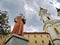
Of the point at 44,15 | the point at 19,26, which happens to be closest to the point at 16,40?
the point at 19,26

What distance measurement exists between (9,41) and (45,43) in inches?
1315

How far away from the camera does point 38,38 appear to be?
1535 inches

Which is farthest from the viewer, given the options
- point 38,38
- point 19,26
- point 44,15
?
point 44,15

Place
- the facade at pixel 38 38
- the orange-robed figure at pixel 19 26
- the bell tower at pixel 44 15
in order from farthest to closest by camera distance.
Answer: the bell tower at pixel 44 15, the facade at pixel 38 38, the orange-robed figure at pixel 19 26

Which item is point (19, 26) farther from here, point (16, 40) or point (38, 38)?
point (38, 38)

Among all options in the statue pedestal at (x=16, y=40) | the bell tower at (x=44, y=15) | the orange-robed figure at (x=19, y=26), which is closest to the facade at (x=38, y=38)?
the bell tower at (x=44, y=15)

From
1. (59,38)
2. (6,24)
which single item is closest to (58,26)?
(59,38)

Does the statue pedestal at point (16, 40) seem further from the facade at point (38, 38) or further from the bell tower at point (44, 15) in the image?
the bell tower at point (44, 15)

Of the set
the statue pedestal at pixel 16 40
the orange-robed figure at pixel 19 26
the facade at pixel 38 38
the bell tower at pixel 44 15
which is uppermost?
the bell tower at pixel 44 15

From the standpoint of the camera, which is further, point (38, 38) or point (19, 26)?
point (38, 38)

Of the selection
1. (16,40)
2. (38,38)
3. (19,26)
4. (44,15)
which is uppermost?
(44,15)

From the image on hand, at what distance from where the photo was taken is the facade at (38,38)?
37812mm

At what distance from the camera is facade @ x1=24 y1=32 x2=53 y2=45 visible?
3781 cm

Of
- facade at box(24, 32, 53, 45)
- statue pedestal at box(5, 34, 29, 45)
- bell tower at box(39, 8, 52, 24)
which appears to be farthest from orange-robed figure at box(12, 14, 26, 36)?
bell tower at box(39, 8, 52, 24)
